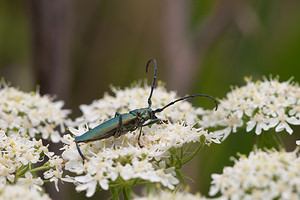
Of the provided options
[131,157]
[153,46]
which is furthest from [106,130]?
[153,46]

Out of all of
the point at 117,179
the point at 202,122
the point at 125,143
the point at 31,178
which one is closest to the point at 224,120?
the point at 202,122

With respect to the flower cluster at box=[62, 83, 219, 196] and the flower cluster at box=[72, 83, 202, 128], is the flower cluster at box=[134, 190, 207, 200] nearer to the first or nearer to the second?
the flower cluster at box=[62, 83, 219, 196]

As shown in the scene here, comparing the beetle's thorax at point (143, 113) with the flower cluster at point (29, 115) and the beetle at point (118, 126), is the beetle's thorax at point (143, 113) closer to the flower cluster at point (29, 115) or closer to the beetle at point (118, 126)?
the beetle at point (118, 126)

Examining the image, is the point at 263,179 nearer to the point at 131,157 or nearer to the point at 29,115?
the point at 131,157

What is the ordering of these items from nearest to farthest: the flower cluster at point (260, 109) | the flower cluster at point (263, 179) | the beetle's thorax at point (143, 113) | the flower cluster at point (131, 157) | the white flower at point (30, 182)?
1. the flower cluster at point (263, 179)
2. the flower cluster at point (131, 157)
3. the white flower at point (30, 182)
4. the beetle's thorax at point (143, 113)
5. the flower cluster at point (260, 109)

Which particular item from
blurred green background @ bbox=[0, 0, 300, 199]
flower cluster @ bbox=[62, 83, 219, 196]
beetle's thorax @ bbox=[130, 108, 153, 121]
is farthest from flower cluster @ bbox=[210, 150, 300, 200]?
blurred green background @ bbox=[0, 0, 300, 199]

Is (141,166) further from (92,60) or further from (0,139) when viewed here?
(92,60)

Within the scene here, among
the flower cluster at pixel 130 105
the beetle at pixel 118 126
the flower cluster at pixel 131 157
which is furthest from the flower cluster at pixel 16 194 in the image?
the flower cluster at pixel 130 105
